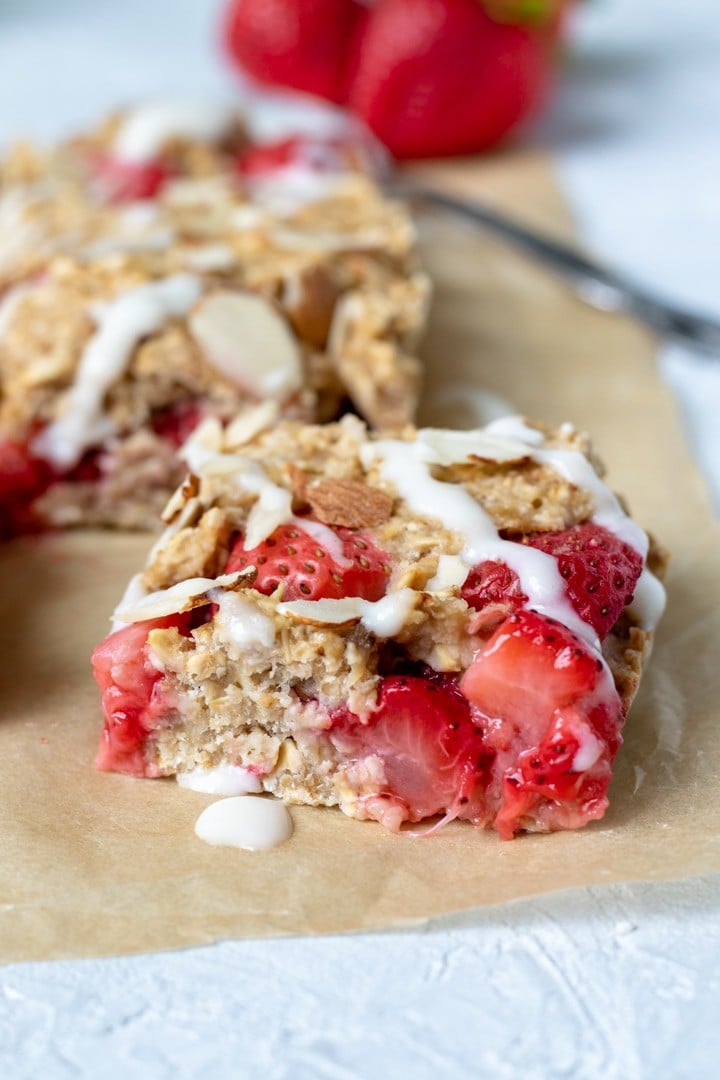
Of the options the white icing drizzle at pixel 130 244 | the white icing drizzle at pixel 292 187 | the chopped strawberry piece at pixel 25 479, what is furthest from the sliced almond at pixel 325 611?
the white icing drizzle at pixel 292 187

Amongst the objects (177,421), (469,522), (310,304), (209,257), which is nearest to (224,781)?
(469,522)

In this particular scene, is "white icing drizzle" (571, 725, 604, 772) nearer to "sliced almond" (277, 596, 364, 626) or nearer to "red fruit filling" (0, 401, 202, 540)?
"sliced almond" (277, 596, 364, 626)

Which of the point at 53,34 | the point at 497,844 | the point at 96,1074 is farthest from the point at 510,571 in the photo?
the point at 53,34

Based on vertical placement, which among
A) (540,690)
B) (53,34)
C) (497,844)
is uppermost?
(540,690)

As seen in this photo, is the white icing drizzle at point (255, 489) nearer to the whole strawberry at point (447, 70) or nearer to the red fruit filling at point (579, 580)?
the red fruit filling at point (579, 580)

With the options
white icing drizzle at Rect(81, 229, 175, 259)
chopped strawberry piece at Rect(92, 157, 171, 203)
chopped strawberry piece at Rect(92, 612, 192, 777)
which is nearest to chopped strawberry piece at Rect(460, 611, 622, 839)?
chopped strawberry piece at Rect(92, 612, 192, 777)

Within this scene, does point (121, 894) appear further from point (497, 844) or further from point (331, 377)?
point (331, 377)
